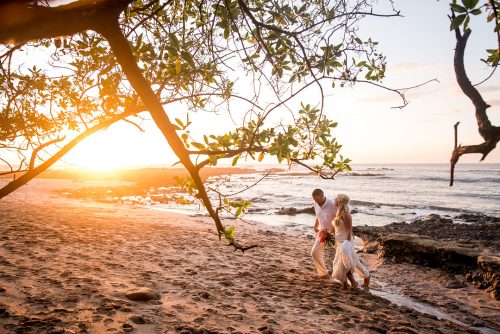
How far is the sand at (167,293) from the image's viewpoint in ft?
14.9

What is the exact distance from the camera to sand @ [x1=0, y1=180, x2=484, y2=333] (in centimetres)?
454

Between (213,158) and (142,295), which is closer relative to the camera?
(213,158)

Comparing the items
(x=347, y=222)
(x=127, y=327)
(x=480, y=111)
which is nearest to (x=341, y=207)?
(x=347, y=222)

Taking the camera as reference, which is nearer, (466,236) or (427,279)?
(427,279)

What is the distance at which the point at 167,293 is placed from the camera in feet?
19.3

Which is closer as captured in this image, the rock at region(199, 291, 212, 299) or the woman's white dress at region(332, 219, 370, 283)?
the rock at region(199, 291, 212, 299)

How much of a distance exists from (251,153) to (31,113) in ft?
15.7

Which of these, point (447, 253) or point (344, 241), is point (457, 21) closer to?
point (344, 241)

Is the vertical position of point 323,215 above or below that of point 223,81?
below

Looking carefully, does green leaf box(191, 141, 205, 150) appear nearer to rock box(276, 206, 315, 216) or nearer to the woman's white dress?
the woman's white dress

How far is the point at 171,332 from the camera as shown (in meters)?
4.37

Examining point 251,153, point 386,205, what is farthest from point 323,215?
point 386,205

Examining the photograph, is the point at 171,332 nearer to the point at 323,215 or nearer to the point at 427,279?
the point at 323,215

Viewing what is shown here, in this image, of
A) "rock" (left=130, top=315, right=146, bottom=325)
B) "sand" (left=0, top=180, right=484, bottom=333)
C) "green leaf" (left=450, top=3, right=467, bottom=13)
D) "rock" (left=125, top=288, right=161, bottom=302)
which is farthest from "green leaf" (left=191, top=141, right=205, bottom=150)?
"rock" (left=125, top=288, right=161, bottom=302)
